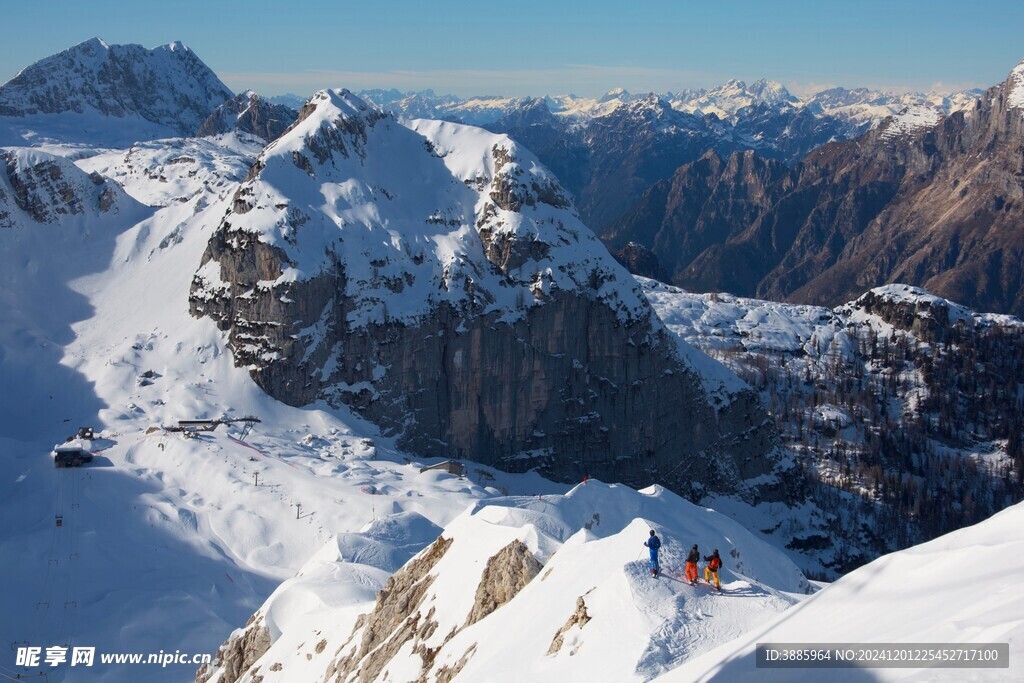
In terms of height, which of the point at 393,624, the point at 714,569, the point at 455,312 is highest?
the point at 714,569

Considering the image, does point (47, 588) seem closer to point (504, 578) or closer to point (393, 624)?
point (393, 624)

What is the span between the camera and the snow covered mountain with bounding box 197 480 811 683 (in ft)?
97.5

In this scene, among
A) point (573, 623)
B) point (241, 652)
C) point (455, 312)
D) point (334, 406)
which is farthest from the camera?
point (455, 312)

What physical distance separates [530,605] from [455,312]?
9096 centimetres

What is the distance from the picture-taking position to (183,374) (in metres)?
120

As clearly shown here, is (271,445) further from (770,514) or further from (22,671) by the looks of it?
(770,514)

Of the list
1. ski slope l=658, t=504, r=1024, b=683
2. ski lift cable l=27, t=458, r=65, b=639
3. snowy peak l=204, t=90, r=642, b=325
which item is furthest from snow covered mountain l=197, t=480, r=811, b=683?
snowy peak l=204, t=90, r=642, b=325

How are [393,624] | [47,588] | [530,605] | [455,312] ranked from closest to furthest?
1. [530,605]
2. [393,624]
3. [47,588]
4. [455,312]

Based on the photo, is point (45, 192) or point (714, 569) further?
point (45, 192)

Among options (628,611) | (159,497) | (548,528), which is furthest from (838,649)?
(159,497)

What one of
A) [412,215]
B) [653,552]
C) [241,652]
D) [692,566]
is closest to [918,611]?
[692,566]

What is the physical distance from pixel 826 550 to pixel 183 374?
272ft

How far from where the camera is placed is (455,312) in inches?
4931

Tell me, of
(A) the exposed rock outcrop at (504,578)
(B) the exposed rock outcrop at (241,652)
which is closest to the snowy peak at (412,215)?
(B) the exposed rock outcrop at (241,652)
